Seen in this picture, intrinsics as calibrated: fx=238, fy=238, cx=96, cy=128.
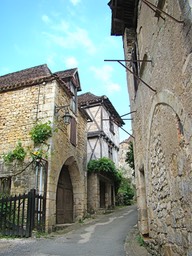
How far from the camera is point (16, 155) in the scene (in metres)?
8.89

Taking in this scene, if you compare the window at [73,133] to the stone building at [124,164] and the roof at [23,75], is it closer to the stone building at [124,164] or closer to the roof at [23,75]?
the roof at [23,75]

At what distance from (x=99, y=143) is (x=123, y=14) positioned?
1046cm

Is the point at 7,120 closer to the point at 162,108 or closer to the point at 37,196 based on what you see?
the point at 37,196

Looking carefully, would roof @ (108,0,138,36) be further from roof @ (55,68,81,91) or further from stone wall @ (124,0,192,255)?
roof @ (55,68,81,91)

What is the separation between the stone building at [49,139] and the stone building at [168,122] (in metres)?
4.72

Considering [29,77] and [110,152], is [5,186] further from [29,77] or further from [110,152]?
[110,152]

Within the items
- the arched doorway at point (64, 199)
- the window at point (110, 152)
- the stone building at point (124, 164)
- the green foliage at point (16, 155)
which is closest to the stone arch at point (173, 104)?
the green foliage at point (16, 155)

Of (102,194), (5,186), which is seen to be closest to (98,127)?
(102,194)

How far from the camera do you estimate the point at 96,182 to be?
13695 mm

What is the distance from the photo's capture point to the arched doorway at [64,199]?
10.5 m

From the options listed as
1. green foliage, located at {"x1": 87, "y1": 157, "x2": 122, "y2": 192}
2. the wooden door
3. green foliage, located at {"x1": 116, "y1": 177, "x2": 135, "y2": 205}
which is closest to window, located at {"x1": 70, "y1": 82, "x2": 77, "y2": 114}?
green foliage, located at {"x1": 87, "y1": 157, "x2": 122, "y2": 192}

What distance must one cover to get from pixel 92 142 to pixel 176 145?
44.2ft

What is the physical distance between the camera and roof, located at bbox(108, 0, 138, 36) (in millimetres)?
6238

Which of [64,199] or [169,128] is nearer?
[169,128]
